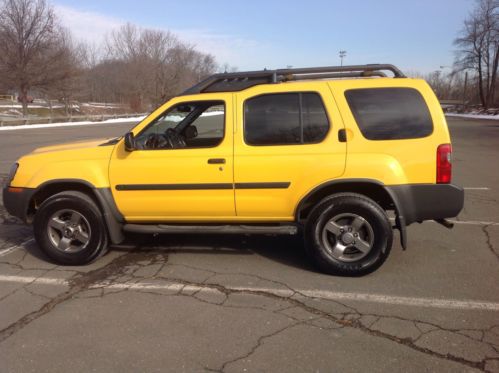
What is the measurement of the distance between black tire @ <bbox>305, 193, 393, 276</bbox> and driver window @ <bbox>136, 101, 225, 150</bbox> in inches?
51.3

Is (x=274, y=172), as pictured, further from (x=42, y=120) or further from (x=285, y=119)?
(x=42, y=120)

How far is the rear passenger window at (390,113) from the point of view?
4.25 m

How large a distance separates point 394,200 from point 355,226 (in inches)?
17.6

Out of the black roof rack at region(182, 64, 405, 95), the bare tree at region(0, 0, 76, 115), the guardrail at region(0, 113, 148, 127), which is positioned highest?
the bare tree at region(0, 0, 76, 115)

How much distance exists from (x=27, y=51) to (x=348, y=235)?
49.6m

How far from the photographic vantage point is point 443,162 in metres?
4.21

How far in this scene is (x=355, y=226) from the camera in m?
4.38

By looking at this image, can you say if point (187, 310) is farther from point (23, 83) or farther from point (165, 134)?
point (23, 83)

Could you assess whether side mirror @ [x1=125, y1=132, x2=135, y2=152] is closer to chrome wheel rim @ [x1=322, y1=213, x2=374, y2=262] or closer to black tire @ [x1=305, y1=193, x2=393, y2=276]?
black tire @ [x1=305, y1=193, x2=393, y2=276]

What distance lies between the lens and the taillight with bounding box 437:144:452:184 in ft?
13.8

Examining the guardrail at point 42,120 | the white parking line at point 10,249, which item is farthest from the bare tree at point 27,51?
the white parking line at point 10,249

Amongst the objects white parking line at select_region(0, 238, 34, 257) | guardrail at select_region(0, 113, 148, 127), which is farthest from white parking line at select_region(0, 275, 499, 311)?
guardrail at select_region(0, 113, 148, 127)

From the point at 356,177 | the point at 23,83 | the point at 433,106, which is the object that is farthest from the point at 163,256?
the point at 23,83

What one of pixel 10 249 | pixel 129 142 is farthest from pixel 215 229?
pixel 10 249
